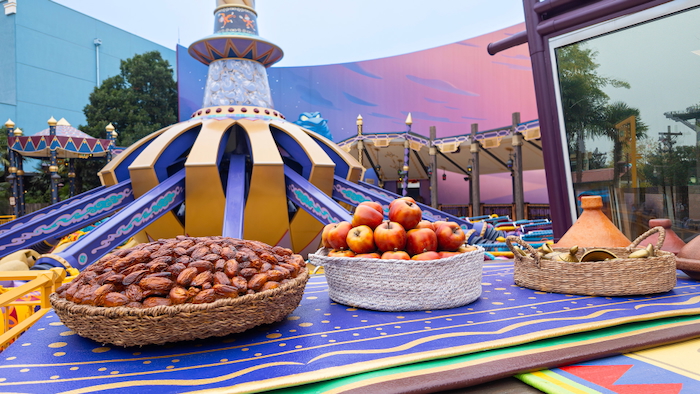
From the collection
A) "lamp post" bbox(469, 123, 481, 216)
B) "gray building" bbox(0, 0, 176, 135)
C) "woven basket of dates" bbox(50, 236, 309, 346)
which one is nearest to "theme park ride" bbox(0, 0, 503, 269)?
"woven basket of dates" bbox(50, 236, 309, 346)

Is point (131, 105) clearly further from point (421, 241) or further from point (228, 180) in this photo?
point (421, 241)

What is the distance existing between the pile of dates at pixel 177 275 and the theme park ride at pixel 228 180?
237 centimetres

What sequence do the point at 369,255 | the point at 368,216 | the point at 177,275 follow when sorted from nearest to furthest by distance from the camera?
1. the point at 177,275
2. the point at 369,255
3. the point at 368,216

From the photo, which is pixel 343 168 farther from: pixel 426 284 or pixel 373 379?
pixel 373 379

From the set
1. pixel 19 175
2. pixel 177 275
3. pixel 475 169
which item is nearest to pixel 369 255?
pixel 177 275

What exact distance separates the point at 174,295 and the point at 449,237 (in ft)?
3.42

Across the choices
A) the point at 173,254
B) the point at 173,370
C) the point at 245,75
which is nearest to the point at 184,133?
the point at 245,75

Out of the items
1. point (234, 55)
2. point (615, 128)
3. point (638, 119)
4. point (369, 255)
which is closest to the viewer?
point (369, 255)

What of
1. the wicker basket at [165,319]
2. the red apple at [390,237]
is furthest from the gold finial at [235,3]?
the wicker basket at [165,319]

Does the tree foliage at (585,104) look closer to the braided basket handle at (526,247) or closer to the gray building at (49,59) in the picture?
the braided basket handle at (526,247)

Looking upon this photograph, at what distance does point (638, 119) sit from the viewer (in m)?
3.43

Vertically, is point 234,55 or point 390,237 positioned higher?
point 234,55

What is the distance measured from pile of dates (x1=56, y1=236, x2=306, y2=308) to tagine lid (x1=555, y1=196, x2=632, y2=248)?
1.66 meters

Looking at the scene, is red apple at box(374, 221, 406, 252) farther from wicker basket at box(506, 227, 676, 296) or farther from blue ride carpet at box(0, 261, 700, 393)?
wicker basket at box(506, 227, 676, 296)
